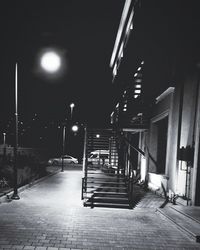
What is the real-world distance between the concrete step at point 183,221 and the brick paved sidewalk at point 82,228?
0.18 meters

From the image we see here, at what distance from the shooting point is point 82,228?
6.38 meters

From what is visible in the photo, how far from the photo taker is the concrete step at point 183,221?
596cm

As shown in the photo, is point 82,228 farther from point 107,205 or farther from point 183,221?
point 183,221

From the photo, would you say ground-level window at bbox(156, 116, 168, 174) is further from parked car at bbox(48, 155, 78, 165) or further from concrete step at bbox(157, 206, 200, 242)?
parked car at bbox(48, 155, 78, 165)

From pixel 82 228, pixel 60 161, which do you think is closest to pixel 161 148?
pixel 82 228

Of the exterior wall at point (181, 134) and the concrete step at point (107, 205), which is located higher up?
the exterior wall at point (181, 134)

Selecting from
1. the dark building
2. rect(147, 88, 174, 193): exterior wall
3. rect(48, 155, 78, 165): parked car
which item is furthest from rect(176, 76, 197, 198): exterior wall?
rect(48, 155, 78, 165): parked car

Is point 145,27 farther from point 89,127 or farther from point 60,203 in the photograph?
point 60,203

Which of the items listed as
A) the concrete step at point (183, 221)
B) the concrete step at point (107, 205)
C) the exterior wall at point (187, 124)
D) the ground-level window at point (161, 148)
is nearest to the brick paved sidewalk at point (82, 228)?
the concrete step at point (183, 221)

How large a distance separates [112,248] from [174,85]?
8.34 metres

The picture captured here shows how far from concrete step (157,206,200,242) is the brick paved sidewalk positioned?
0.18 meters

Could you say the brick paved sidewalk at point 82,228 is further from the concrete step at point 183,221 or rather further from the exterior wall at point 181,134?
the exterior wall at point 181,134

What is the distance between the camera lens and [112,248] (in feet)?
17.1

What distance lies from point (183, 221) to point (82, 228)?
10.8 ft
